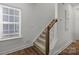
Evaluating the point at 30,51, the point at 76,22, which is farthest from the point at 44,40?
the point at 76,22

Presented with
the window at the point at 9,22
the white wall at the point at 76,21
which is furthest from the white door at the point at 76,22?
the window at the point at 9,22

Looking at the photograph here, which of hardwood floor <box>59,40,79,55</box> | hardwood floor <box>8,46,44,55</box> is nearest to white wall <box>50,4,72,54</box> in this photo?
hardwood floor <box>59,40,79,55</box>

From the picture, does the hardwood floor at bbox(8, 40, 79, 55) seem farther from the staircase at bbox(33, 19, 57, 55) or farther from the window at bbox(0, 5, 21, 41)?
the window at bbox(0, 5, 21, 41)

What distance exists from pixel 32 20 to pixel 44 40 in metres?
0.30

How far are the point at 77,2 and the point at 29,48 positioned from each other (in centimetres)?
83

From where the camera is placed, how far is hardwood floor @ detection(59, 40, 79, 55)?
137 centimetres

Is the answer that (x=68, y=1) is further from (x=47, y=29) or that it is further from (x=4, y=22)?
(x=4, y=22)

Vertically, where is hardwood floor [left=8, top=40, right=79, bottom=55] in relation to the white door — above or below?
below

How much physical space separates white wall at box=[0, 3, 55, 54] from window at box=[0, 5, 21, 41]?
0.06 metres

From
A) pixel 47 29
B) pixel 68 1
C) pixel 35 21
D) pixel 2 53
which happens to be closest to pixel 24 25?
pixel 35 21

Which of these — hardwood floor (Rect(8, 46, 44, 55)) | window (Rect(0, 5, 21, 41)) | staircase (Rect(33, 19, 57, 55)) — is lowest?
hardwood floor (Rect(8, 46, 44, 55))

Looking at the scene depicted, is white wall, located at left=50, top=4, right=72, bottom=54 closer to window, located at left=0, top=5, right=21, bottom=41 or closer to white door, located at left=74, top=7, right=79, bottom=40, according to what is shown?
white door, located at left=74, top=7, right=79, bottom=40

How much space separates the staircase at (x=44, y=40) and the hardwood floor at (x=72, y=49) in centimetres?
22

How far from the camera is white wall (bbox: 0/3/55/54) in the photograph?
1359 millimetres
